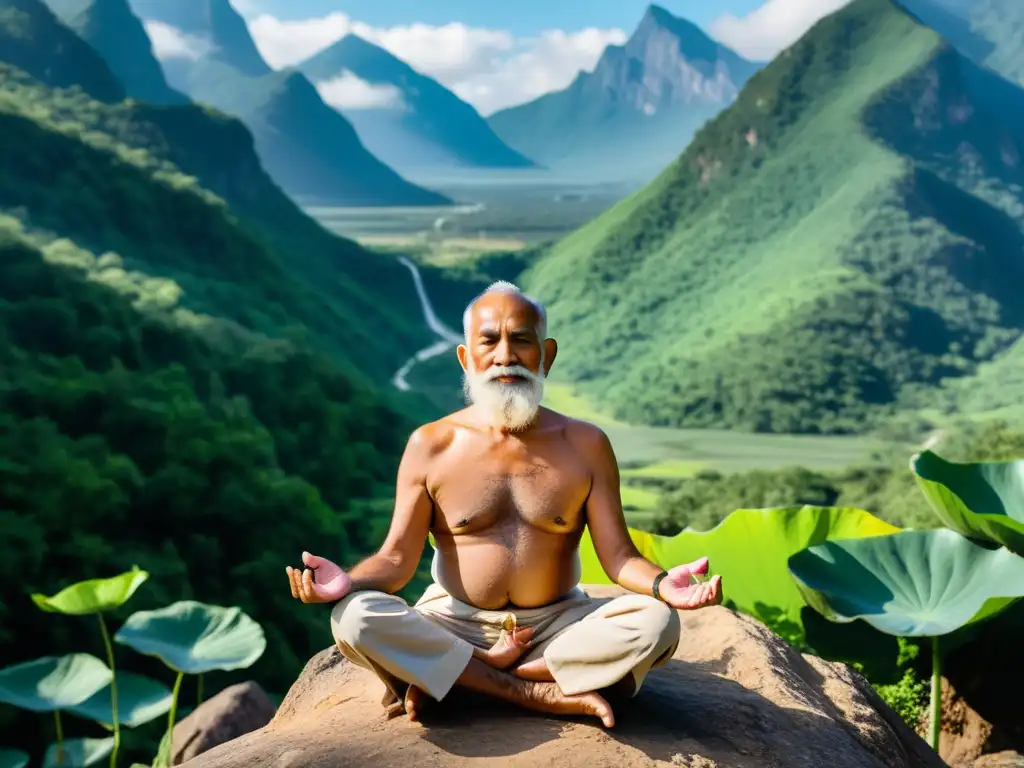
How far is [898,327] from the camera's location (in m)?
11.7

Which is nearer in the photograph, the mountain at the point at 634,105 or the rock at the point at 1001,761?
the rock at the point at 1001,761

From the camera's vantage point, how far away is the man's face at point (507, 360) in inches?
71.0

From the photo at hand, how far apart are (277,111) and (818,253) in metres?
8.00

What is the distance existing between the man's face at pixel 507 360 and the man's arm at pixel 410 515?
0.14 metres

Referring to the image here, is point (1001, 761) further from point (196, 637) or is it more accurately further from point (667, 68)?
point (667, 68)

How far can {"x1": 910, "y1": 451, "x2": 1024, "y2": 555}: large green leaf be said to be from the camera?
110 inches

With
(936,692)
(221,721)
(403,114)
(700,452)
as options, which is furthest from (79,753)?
(403,114)

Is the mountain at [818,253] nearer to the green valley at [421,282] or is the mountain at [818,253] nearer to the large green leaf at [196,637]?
the green valley at [421,282]

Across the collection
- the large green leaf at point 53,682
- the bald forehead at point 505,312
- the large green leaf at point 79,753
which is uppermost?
the bald forehead at point 505,312

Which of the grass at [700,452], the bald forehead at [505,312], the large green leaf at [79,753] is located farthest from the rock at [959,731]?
the grass at [700,452]

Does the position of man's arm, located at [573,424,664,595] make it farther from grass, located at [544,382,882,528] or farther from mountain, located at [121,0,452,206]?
mountain, located at [121,0,452,206]

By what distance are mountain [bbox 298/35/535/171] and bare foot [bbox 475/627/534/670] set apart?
1315cm

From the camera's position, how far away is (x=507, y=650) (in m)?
1.77

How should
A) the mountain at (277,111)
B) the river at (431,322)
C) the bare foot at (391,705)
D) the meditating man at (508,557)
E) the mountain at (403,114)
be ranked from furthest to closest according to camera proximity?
the mountain at (277,111) < the mountain at (403,114) < the river at (431,322) < the bare foot at (391,705) < the meditating man at (508,557)
